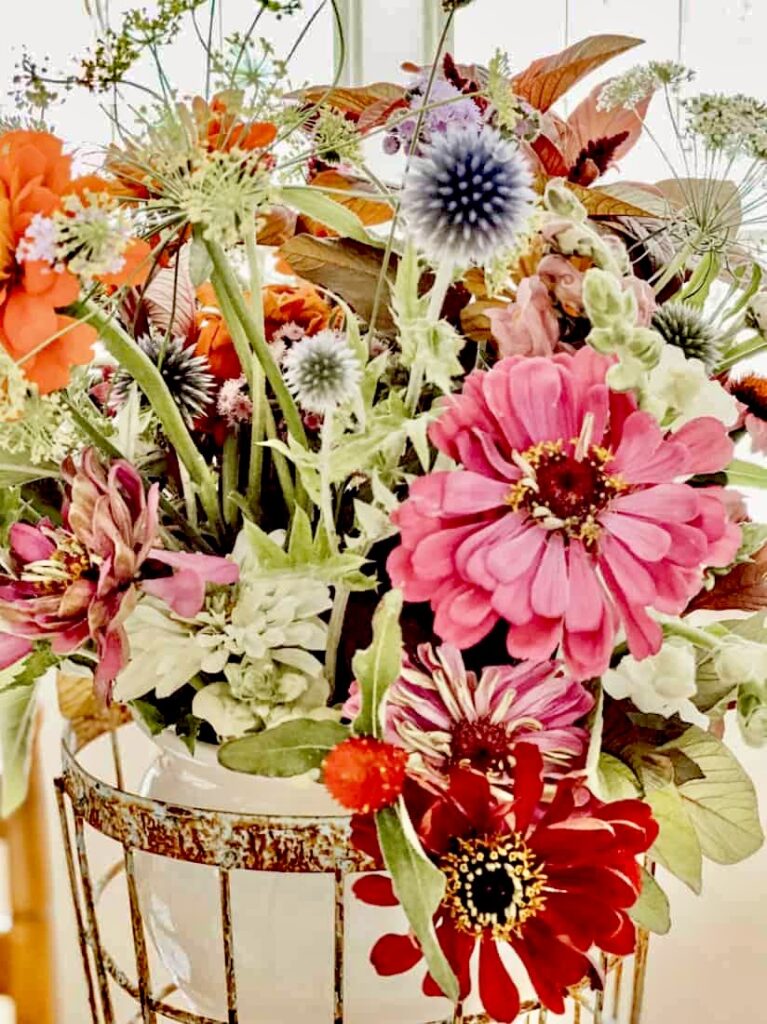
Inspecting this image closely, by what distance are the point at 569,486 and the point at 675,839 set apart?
0.45 feet

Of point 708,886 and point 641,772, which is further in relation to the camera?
point 708,886

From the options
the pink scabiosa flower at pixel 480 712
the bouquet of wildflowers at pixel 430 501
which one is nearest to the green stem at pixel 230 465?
the bouquet of wildflowers at pixel 430 501

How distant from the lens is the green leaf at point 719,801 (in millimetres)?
381

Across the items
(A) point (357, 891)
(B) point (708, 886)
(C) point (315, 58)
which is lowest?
(B) point (708, 886)

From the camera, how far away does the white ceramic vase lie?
0.42m

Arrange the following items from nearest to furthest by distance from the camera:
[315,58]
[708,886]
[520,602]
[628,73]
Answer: [520,602], [628,73], [708,886], [315,58]

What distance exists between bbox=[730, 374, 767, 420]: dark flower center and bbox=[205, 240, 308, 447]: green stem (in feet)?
0.50

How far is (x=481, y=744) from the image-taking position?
0.36 m

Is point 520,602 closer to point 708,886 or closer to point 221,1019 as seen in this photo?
point 221,1019

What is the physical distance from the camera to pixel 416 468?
394mm

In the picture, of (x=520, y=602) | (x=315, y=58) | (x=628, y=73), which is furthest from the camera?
(x=315, y=58)

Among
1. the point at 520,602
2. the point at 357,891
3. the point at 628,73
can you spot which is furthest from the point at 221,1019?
the point at 628,73

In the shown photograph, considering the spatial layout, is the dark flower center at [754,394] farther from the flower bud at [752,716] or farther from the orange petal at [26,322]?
the orange petal at [26,322]

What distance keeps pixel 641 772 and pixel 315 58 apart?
899 mm
